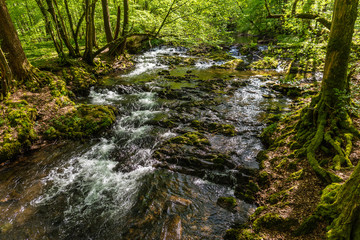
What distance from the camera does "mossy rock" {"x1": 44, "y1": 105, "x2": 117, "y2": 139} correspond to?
7.37 meters

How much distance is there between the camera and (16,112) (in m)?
6.88

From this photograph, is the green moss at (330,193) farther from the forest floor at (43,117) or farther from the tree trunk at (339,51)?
A: the forest floor at (43,117)

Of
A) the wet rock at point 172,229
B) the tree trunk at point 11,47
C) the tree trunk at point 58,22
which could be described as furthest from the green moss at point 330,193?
the tree trunk at point 58,22

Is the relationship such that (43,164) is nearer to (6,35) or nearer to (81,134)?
(81,134)

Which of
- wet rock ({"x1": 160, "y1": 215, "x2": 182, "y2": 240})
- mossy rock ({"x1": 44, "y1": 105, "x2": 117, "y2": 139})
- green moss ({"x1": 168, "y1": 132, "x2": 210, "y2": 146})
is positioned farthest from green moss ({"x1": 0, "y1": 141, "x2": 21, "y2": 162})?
wet rock ({"x1": 160, "y1": 215, "x2": 182, "y2": 240})

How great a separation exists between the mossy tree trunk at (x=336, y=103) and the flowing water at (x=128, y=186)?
195 centimetres

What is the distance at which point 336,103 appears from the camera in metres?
4.73

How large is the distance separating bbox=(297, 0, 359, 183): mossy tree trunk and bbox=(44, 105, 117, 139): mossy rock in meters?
7.69

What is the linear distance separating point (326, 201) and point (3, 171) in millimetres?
8618

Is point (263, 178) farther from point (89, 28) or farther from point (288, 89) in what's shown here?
point (89, 28)

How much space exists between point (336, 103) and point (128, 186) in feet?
20.4

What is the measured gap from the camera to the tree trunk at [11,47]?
7543 mm

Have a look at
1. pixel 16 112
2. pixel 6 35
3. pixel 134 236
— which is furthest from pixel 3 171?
pixel 6 35

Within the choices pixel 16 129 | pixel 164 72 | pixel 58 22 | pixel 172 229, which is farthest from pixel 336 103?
pixel 58 22
